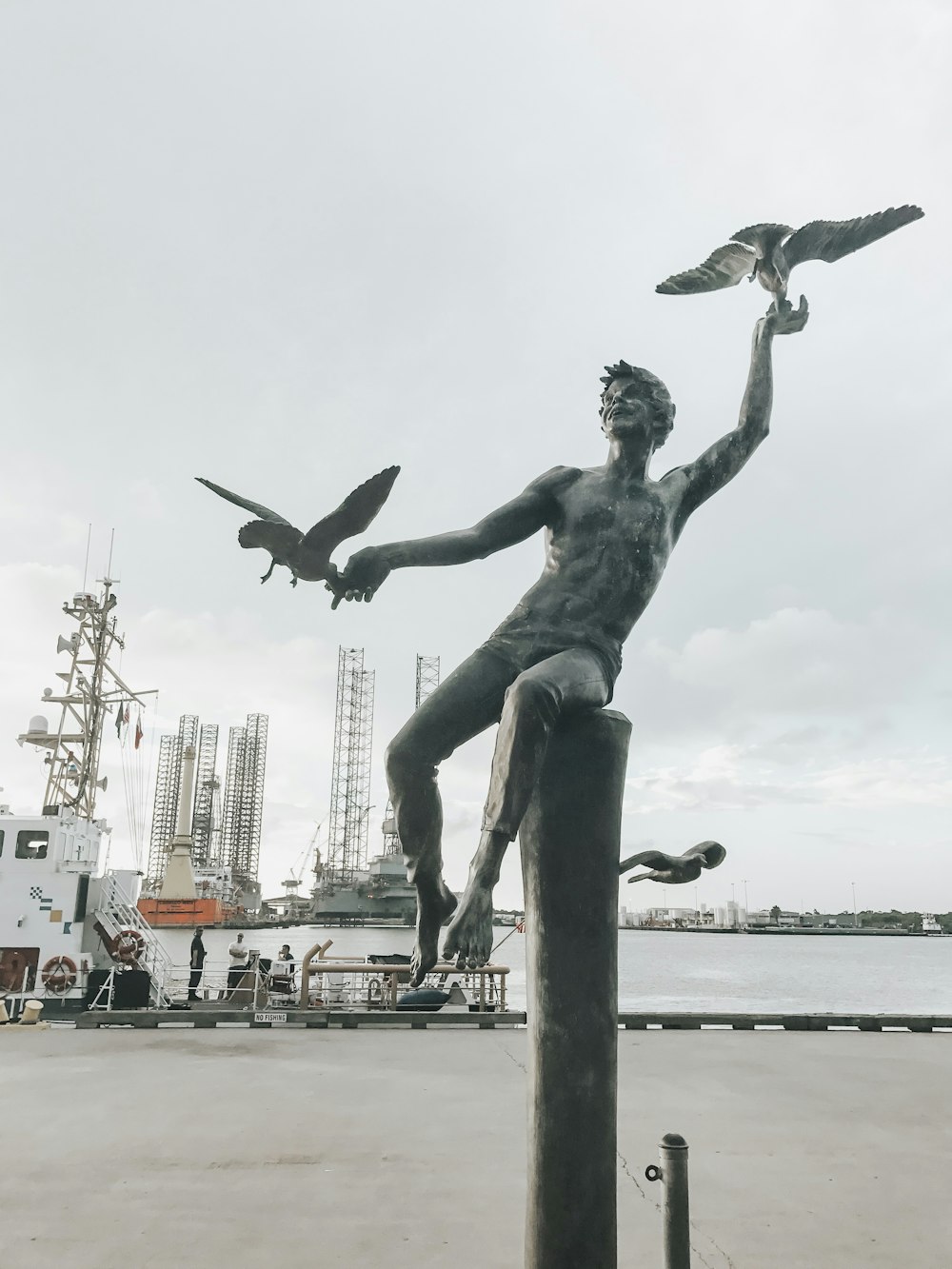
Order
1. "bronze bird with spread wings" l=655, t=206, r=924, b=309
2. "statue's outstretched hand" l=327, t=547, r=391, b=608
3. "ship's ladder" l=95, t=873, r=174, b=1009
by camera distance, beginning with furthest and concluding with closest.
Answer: "ship's ladder" l=95, t=873, r=174, b=1009 < "bronze bird with spread wings" l=655, t=206, r=924, b=309 < "statue's outstretched hand" l=327, t=547, r=391, b=608

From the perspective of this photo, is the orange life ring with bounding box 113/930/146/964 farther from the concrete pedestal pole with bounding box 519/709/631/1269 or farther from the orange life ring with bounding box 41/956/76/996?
the concrete pedestal pole with bounding box 519/709/631/1269

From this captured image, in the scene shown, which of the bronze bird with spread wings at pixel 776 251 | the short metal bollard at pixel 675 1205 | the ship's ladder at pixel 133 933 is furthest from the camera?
the ship's ladder at pixel 133 933

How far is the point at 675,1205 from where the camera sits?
3.32 m

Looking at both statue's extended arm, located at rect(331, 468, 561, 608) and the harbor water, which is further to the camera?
the harbor water

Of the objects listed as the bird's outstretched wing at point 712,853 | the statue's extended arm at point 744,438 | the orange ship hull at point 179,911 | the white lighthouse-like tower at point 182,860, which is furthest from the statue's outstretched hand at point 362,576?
the orange ship hull at point 179,911

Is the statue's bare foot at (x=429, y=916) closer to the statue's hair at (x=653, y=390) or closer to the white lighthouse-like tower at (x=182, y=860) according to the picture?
the statue's hair at (x=653, y=390)

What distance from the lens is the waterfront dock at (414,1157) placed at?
456cm

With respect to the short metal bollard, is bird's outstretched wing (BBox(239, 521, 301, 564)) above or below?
above

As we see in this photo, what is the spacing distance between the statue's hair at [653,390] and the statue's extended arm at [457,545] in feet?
1.54

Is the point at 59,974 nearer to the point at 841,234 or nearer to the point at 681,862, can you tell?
the point at 681,862

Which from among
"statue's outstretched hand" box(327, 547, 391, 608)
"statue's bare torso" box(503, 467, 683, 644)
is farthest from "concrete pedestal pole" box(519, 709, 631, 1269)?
"statue's outstretched hand" box(327, 547, 391, 608)

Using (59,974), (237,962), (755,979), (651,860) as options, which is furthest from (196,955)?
(755,979)

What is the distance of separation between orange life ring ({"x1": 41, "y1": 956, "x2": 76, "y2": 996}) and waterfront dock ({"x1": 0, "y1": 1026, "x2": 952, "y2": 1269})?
8.79m

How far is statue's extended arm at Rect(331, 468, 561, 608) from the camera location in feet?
11.5
